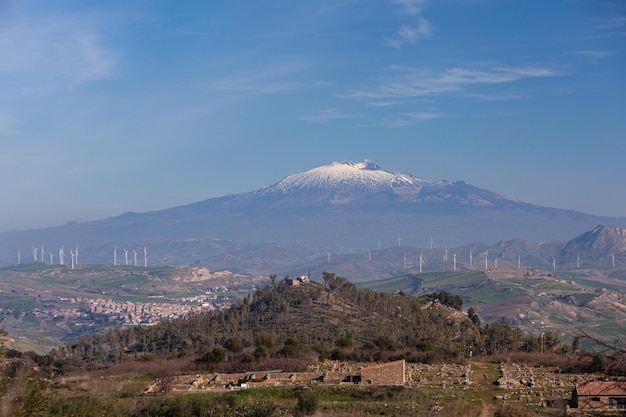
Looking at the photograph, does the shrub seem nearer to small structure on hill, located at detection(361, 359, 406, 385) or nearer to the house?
small structure on hill, located at detection(361, 359, 406, 385)

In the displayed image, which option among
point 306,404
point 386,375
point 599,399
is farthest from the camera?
point 386,375

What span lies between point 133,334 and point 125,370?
117 feet

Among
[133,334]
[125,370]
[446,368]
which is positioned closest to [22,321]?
[133,334]

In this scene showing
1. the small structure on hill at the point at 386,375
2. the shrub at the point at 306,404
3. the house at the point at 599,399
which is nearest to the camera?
the house at the point at 599,399

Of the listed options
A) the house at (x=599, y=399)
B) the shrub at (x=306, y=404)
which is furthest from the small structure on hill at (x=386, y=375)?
the house at (x=599, y=399)

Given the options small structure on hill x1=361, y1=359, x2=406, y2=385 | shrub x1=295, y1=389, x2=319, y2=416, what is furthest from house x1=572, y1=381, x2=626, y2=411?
shrub x1=295, y1=389, x2=319, y2=416

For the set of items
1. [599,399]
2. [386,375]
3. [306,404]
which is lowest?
[386,375]

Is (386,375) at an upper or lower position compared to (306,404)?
lower

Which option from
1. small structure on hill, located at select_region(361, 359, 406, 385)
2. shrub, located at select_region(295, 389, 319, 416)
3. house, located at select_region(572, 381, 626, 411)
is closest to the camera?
→ house, located at select_region(572, 381, 626, 411)

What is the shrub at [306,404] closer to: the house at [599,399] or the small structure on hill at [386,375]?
the small structure on hill at [386,375]

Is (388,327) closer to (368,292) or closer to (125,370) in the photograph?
(368,292)

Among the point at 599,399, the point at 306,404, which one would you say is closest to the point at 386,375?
the point at 306,404

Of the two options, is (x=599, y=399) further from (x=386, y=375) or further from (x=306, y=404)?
(x=306, y=404)

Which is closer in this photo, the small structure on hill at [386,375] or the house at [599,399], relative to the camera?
the house at [599,399]
